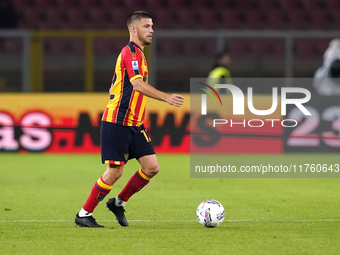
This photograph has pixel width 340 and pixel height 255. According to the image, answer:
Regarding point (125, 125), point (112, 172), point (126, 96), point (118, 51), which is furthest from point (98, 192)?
A: point (118, 51)

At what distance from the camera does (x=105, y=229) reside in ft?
17.8

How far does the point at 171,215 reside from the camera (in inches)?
246

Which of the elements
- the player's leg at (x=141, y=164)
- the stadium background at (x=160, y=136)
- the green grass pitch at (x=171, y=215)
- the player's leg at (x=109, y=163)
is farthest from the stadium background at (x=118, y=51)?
the player's leg at (x=109, y=163)

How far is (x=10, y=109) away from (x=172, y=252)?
8630 mm

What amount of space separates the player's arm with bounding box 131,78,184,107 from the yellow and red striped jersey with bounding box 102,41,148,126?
16 centimetres

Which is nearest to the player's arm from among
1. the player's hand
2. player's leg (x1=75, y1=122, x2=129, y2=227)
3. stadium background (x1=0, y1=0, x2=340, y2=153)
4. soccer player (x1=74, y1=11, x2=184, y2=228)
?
the player's hand

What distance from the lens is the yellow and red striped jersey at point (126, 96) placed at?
540 cm

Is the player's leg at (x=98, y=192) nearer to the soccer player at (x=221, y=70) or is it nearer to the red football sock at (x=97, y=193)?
the red football sock at (x=97, y=193)

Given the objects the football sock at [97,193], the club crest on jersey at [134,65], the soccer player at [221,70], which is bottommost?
the football sock at [97,193]

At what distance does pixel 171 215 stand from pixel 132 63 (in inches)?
67.6

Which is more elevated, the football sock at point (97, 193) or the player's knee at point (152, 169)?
the player's knee at point (152, 169)

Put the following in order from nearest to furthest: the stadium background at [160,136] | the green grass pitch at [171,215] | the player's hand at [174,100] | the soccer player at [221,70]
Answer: the green grass pitch at [171,215], the player's hand at [174,100], the stadium background at [160,136], the soccer player at [221,70]

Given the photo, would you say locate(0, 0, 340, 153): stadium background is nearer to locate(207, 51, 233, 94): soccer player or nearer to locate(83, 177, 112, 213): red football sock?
locate(207, 51, 233, 94): soccer player

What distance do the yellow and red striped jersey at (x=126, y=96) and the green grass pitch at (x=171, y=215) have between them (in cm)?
96
